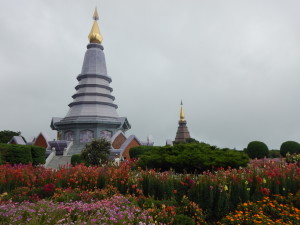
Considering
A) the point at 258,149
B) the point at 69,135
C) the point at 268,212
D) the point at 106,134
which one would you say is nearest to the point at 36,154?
the point at 69,135

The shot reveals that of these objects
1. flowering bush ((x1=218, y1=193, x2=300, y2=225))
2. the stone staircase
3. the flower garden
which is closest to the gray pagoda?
the stone staircase

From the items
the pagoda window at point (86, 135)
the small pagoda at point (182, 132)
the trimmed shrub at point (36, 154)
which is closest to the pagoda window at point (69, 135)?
the pagoda window at point (86, 135)

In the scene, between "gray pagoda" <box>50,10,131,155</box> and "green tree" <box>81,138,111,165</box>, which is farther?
"gray pagoda" <box>50,10,131,155</box>

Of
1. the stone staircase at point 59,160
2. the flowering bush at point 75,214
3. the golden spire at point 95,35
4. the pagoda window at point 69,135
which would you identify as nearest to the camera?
the flowering bush at point 75,214

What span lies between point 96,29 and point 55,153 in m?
22.8

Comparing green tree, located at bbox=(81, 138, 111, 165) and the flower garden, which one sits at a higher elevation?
green tree, located at bbox=(81, 138, 111, 165)

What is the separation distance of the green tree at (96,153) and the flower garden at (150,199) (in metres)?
11.0

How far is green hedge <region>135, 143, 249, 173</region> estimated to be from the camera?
38.6ft

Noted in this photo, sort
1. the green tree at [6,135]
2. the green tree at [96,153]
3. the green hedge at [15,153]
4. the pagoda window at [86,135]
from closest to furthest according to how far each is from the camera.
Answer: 1. the green tree at [96,153]
2. the green hedge at [15,153]
3. the pagoda window at [86,135]
4. the green tree at [6,135]

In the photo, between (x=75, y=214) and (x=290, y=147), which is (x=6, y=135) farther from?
(x=75, y=214)

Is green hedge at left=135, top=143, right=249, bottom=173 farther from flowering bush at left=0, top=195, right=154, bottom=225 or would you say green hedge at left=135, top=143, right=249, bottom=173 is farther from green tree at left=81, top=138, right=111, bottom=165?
green tree at left=81, top=138, right=111, bottom=165

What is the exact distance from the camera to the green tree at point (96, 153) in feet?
70.7

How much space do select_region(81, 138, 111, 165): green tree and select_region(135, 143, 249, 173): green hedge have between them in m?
9.07

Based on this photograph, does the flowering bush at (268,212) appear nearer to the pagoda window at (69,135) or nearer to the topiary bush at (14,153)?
the topiary bush at (14,153)
